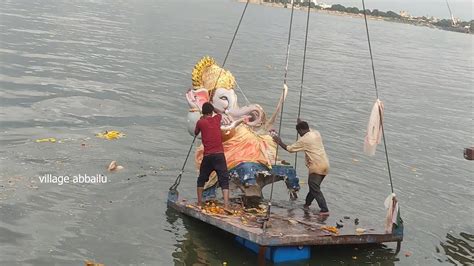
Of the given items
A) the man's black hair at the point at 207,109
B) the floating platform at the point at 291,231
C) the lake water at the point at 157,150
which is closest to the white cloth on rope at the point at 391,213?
the floating platform at the point at 291,231

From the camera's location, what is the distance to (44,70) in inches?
1015

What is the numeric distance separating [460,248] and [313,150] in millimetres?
3810

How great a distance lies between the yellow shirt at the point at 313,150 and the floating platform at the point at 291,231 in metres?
0.91

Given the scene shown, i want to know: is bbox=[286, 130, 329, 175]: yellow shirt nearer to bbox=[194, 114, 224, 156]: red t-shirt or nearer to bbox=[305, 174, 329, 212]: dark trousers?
bbox=[305, 174, 329, 212]: dark trousers

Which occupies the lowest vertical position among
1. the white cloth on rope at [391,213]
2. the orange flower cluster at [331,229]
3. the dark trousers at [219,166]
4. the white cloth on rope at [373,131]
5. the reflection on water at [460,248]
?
the reflection on water at [460,248]

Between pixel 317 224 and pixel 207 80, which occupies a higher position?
pixel 207 80

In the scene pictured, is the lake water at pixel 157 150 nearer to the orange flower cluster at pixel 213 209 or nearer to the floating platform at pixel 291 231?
the floating platform at pixel 291 231

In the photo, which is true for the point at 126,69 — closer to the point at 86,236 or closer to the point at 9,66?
the point at 9,66

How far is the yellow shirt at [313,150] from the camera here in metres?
11.4

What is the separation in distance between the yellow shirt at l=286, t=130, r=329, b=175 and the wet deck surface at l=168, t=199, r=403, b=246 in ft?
3.00

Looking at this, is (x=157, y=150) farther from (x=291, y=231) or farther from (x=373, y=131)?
(x=291, y=231)

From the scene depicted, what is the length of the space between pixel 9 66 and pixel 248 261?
18263 mm

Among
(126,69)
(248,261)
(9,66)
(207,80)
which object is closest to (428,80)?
(126,69)

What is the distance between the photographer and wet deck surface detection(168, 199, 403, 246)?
32.4ft
